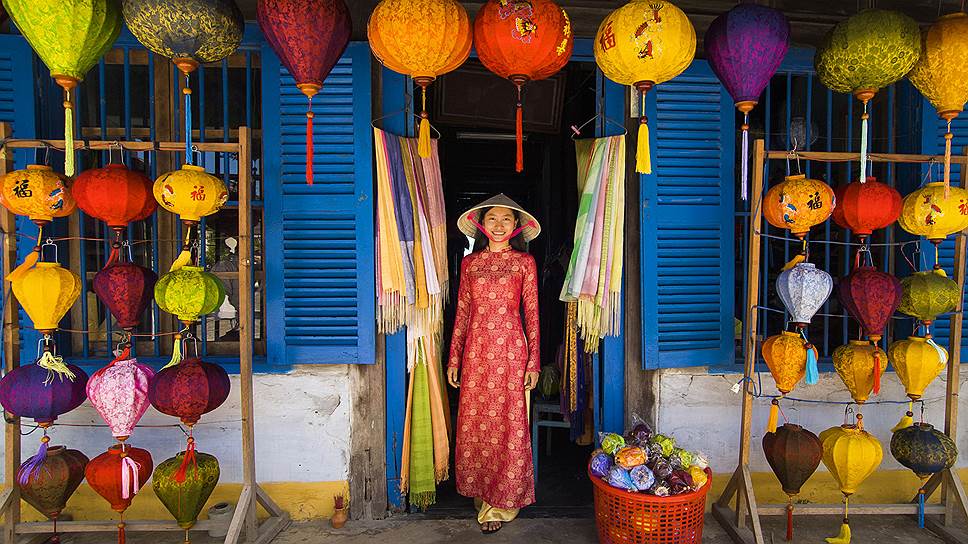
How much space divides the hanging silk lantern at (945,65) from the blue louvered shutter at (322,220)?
293 cm

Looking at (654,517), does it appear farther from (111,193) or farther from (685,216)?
(111,193)

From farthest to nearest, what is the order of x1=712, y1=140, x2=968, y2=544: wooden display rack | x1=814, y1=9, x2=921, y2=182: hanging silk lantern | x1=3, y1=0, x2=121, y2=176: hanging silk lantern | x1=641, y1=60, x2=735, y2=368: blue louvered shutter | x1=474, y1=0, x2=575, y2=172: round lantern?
x1=641, y1=60, x2=735, y2=368: blue louvered shutter
x1=712, y1=140, x2=968, y2=544: wooden display rack
x1=814, y1=9, x2=921, y2=182: hanging silk lantern
x1=474, y1=0, x2=575, y2=172: round lantern
x1=3, y1=0, x2=121, y2=176: hanging silk lantern

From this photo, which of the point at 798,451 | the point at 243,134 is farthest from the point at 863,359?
the point at 243,134

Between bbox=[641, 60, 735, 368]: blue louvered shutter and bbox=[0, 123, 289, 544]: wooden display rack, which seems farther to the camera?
bbox=[641, 60, 735, 368]: blue louvered shutter

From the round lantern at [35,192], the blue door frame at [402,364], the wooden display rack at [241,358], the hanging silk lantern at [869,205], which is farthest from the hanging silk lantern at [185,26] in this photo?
the hanging silk lantern at [869,205]

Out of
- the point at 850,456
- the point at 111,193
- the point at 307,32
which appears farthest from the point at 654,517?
the point at 111,193

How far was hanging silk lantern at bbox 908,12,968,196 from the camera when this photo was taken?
2.80 metres

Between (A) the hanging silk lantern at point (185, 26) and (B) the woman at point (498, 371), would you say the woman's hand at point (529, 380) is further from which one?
(A) the hanging silk lantern at point (185, 26)

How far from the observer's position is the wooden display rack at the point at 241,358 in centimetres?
288

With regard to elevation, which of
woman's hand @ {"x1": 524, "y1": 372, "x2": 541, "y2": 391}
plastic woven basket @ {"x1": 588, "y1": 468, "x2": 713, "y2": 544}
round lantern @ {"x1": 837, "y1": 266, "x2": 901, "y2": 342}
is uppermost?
Result: round lantern @ {"x1": 837, "y1": 266, "x2": 901, "y2": 342}

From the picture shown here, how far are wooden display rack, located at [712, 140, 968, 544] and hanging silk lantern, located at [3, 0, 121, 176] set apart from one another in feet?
10.4

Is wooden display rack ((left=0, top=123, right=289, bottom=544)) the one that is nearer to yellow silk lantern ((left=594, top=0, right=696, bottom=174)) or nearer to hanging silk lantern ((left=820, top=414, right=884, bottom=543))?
yellow silk lantern ((left=594, top=0, right=696, bottom=174))

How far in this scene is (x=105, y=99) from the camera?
3385 millimetres

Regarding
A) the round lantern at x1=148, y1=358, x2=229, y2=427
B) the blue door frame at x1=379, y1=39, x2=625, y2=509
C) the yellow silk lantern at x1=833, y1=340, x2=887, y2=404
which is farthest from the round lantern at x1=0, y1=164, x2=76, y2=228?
the yellow silk lantern at x1=833, y1=340, x2=887, y2=404
